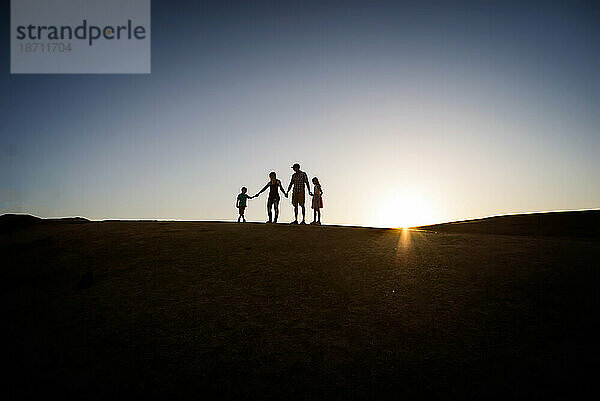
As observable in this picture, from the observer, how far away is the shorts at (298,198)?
50.5ft

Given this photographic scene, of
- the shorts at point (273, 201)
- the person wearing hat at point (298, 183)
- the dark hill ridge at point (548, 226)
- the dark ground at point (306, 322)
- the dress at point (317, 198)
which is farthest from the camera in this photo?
the dress at point (317, 198)

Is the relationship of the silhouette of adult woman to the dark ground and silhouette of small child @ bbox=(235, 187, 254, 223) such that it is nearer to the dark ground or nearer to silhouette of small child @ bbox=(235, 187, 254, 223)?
silhouette of small child @ bbox=(235, 187, 254, 223)

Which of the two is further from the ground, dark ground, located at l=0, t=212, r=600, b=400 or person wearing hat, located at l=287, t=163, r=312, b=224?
person wearing hat, located at l=287, t=163, r=312, b=224

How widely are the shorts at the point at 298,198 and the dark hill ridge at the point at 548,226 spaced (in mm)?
5205

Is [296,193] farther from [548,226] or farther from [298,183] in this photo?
[548,226]

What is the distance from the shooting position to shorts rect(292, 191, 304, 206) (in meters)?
15.4

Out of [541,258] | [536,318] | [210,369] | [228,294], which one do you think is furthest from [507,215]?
[210,369]

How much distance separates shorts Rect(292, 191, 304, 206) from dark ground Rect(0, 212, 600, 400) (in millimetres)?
6536

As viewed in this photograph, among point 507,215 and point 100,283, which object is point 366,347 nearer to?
point 100,283

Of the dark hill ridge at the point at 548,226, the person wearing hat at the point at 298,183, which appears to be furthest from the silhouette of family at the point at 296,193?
the dark hill ridge at the point at 548,226

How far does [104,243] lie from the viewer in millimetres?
9656

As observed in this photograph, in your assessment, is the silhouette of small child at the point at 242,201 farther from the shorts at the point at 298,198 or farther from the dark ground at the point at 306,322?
the dark ground at the point at 306,322

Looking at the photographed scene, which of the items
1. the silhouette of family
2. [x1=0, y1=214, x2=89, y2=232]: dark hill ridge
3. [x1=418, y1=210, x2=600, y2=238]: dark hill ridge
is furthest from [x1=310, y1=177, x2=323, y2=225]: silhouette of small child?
[x1=0, y1=214, x2=89, y2=232]: dark hill ridge

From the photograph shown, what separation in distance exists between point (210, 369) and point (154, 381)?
0.60 metres
